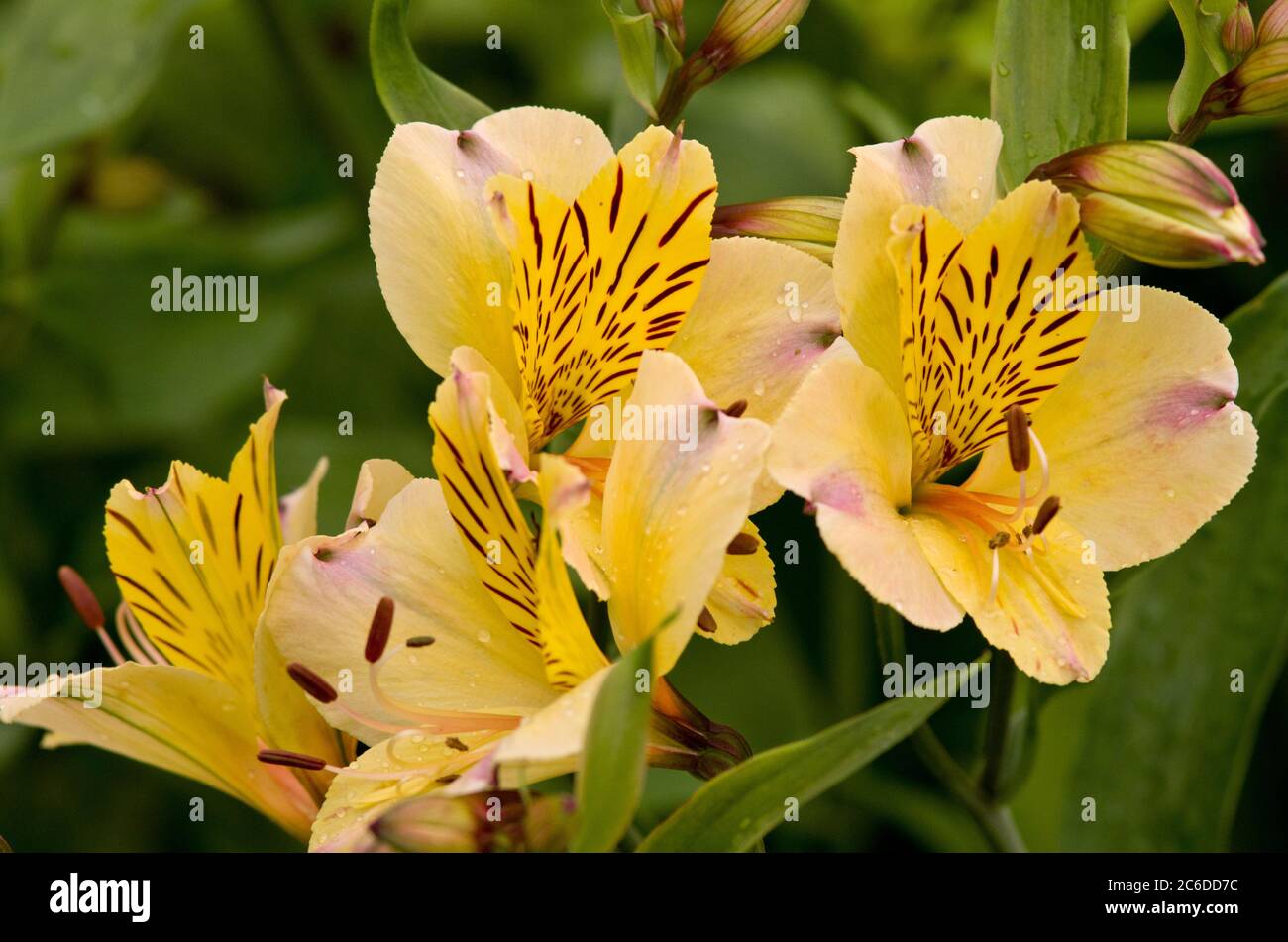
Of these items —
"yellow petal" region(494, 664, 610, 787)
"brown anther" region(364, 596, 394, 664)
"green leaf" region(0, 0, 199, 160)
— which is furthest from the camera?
"green leaf" region(0, 0, 199, 160)

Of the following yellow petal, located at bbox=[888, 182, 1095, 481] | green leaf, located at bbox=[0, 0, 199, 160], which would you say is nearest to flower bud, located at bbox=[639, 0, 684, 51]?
yellow petal, located at bbox=[888, 182, 1095, 481]

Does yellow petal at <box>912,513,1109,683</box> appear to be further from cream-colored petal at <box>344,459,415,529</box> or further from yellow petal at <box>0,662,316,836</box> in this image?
yellow petal at <box>0,662,316,836</box>

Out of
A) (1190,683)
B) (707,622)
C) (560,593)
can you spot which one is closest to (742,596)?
(707,622)

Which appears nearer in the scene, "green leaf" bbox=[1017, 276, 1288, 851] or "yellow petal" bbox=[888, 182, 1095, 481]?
"yellow petal" bbox=[888, 182, 1095, 481]

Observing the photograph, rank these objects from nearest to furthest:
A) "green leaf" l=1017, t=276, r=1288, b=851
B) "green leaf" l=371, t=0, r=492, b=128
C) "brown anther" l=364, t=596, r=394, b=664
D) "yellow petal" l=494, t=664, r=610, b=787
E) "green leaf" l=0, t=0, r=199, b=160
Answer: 1. "yellow petal" l=494, t=664, r=610, b=787
2. "brown anther" l=364, t=596, r=394, b=664
3. "green leaf" l=371, t=0, r=492, b=128
4. "green leaf" l=1017, t=276, r=1288, b=851
5. "green leaf" l=0, t=0, r=199, b=160

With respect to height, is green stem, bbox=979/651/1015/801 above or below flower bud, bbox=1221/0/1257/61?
below

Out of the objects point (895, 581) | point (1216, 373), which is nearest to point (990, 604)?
point (895, 581)

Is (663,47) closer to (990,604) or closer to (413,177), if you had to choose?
(413,177)
